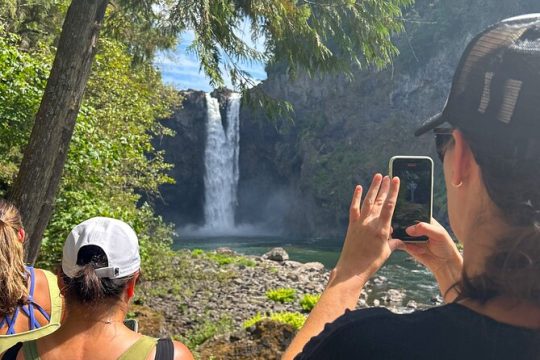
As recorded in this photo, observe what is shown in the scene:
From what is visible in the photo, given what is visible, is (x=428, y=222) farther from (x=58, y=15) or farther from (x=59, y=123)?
(x=58, y=15)

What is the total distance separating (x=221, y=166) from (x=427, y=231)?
157 feet

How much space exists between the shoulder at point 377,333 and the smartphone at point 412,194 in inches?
23.0

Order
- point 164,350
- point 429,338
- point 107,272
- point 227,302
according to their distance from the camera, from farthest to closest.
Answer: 1. point 227,302
2. point 107,272
3. point 164,350
4. point 429,338

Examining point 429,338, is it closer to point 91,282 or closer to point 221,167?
point 91,282

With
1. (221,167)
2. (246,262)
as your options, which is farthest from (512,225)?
(221,167)

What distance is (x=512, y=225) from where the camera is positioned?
1.13 meters

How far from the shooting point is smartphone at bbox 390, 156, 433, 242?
5.71 feet

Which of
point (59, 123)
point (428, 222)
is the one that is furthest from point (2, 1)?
point (428, 222)

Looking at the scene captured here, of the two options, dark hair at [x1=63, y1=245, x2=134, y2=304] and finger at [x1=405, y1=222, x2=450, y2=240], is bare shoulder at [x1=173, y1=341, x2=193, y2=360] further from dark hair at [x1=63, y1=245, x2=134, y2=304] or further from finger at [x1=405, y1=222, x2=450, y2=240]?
finger at [x1=405, y1=222, x2=450, y2=240]

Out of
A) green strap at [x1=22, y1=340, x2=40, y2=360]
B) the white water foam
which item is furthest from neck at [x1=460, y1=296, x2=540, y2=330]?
the white water foam

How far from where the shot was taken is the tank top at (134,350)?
2035 mm

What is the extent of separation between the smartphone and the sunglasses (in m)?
0.45

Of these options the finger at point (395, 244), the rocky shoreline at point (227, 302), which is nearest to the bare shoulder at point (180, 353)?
the finger at point (395, 244)

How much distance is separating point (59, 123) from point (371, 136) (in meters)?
47.2
